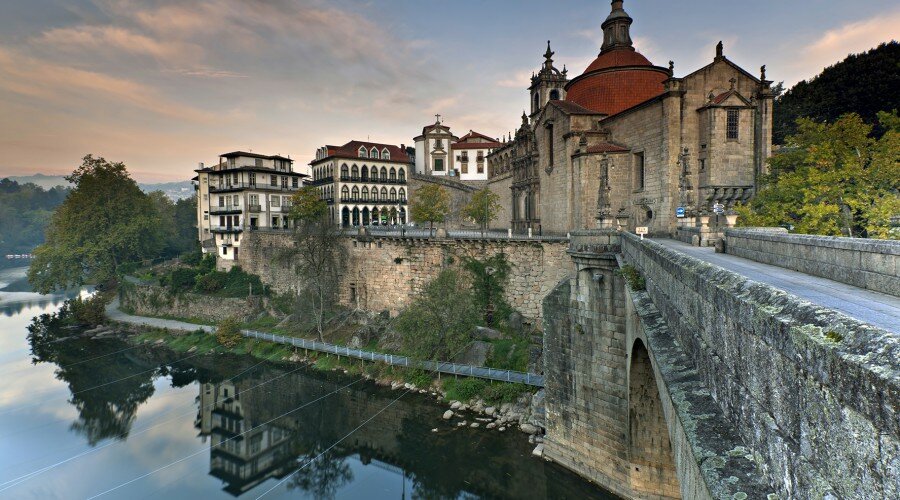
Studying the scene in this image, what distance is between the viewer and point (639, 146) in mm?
29625

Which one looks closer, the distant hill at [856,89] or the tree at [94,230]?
the distant hill at [856,89]

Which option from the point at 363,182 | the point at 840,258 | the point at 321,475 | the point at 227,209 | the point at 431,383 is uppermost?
the point at 363,182

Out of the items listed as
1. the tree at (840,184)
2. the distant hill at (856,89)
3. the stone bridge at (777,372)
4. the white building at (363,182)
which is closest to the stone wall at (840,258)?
the stone bridge at (777,372)

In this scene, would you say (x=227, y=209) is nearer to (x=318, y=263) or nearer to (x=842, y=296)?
(x=318, y=263)

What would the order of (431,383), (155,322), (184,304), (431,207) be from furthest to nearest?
1. (184,304)
2. (155,322)
3. (431,207)
4. (431,383)

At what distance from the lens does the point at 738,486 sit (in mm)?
3023

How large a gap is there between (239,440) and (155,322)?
26.5m

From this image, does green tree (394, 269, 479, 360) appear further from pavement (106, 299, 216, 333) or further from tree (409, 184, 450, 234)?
pavement (106, 299, 216, 333)

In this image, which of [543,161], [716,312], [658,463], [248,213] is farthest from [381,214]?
[716,312]

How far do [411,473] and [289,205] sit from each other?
135ft

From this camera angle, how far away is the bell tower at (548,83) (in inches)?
1822

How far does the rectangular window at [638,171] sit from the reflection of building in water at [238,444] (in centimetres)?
2829

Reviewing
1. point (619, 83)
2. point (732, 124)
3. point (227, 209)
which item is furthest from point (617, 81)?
point (227, 209)

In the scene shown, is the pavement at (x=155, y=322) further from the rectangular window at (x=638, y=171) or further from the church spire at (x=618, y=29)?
the church spire at (x=618, y=29)
